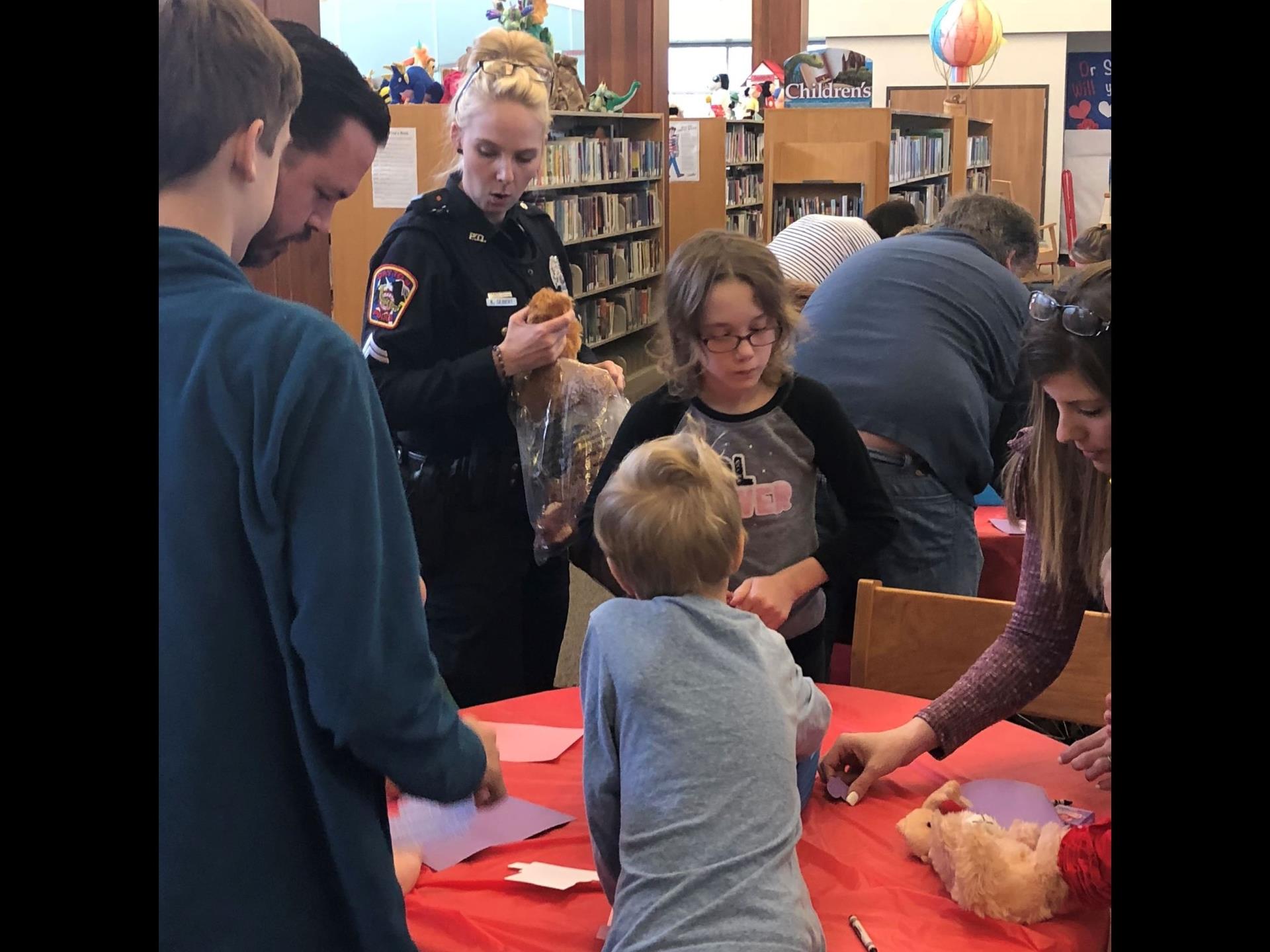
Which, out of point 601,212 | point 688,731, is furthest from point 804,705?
point 601,212

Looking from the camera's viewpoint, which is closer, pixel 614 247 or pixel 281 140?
pixel 281 140

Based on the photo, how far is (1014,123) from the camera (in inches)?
505

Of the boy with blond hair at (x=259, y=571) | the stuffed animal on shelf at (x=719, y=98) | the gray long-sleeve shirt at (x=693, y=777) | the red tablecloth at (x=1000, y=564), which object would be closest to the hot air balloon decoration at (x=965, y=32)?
the stuffed animal on shelf at (x=719, y=98)

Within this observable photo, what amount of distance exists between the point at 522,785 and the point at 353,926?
0.56 m

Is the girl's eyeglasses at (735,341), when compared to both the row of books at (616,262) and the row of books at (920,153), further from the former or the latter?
the row of books at (920,153)

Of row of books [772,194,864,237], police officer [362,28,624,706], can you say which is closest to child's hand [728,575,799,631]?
police officer [362,28,624,706]

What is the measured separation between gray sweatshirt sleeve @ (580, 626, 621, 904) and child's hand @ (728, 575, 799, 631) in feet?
1.69

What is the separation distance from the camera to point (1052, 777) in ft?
4.95

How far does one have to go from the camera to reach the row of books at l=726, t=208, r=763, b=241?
9570mm

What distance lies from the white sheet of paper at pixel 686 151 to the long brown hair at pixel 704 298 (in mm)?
A: 6812

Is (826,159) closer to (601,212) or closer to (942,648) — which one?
(601,212)
